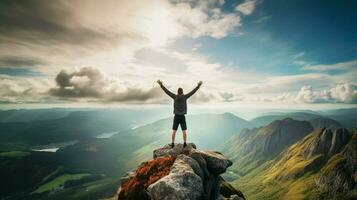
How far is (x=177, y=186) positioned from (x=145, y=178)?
8161mm

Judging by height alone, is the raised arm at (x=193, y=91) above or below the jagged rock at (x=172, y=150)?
above

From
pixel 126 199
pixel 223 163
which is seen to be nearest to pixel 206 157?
pixel 223 163

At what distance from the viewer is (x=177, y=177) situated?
2734 centimetres

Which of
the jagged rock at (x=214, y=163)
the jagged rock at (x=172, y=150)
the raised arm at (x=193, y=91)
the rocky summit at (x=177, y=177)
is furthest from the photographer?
the jagged rock at (x=172, y=150)

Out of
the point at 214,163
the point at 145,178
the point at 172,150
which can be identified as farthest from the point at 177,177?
the point at 172,150

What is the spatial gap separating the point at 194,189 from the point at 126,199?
945 cm

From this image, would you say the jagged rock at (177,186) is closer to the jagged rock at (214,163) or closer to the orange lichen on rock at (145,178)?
the orange lichen on rock at (145,178)

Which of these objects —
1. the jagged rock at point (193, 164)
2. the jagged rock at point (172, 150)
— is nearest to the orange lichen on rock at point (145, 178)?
the jagged rock at point (193, 164)

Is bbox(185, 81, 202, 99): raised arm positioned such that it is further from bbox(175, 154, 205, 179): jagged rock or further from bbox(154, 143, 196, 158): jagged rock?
bbox(154, 143, 196, 158): jagged rock

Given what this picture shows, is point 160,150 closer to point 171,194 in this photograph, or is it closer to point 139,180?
point 139,180

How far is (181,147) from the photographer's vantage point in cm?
3997

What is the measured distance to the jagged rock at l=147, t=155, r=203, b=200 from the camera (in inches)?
1014

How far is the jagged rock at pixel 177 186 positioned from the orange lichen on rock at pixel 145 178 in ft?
11.8

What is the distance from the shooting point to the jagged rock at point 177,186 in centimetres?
2577
